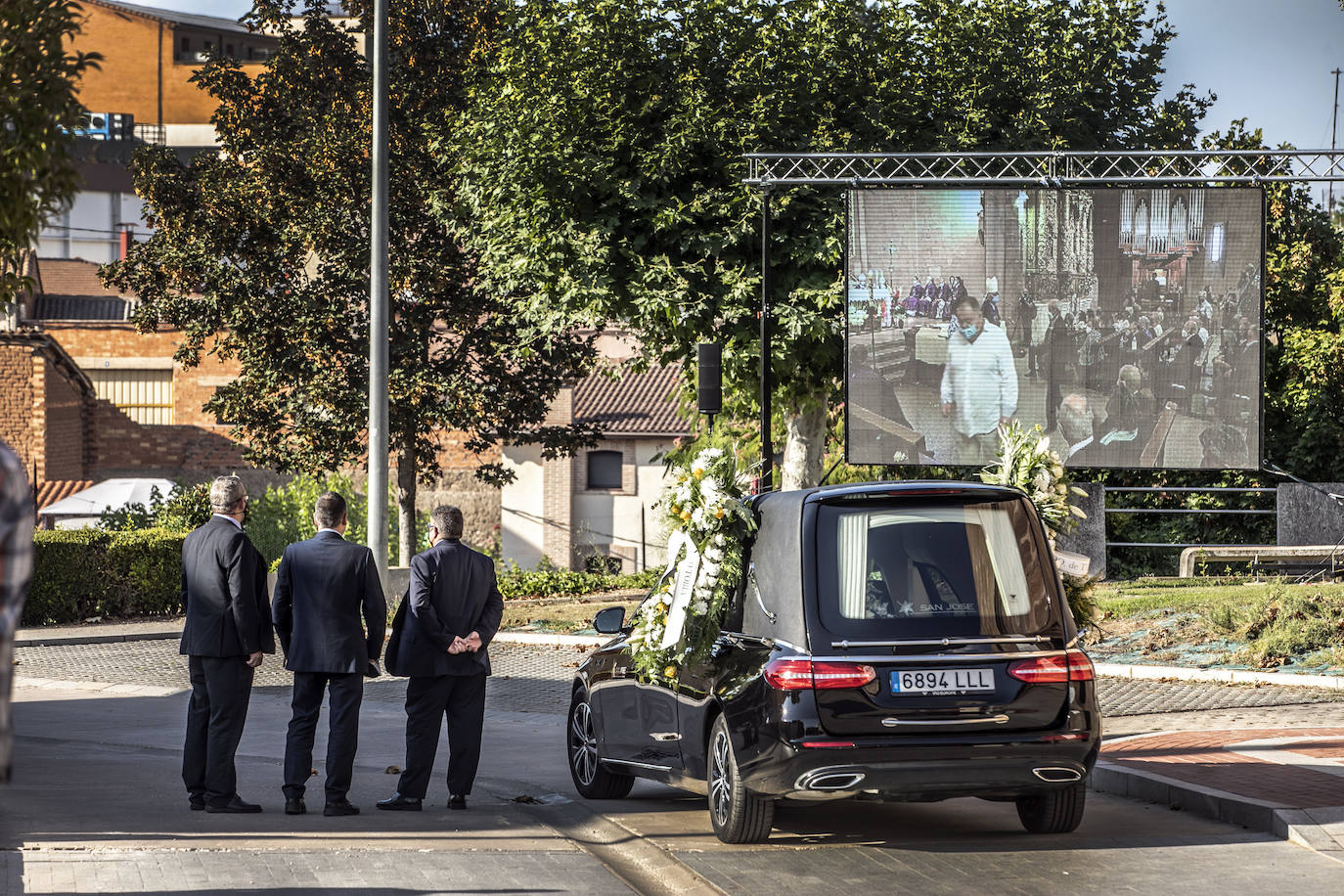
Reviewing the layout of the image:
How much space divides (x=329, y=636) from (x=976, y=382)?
12568 millimetres

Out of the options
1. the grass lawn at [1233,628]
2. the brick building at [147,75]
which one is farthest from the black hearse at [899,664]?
the brick building at [147,75]

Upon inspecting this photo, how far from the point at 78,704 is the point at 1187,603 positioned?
11794 millimetres

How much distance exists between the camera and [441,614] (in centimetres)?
902

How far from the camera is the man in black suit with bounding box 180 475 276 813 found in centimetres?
877

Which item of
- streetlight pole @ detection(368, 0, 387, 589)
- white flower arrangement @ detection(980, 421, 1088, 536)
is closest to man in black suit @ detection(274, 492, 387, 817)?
white flower arrangement @ detection(980, 421, 1088, 536)

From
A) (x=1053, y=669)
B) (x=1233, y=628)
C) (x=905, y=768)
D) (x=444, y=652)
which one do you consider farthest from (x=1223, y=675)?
(x=444, y=652)

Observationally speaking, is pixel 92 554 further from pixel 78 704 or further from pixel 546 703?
pixel 546 703

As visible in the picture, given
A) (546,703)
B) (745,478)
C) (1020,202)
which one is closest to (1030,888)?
(745,478)

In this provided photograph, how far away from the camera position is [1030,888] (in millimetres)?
7082

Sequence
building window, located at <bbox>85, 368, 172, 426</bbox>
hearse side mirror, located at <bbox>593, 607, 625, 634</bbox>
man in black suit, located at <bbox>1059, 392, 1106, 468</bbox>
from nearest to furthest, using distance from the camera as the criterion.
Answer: hearse side mirror, located at <bbox>593, 607, 625, 634</bbox> < man in black suit, located at <bbox>1059, 392, 1106, 468</bbox> < building window, located at <bbox>85, 368, 172, 426</bbox>

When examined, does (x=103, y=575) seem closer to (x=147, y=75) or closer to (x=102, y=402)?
(x=102, y=402)

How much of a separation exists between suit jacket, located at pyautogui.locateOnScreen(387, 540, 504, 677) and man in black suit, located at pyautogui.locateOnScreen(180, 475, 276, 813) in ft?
2.58

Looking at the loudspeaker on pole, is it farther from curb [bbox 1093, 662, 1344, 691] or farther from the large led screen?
curb [bbox 1093, 662, 1344, 691]

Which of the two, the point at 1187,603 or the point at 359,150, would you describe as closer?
the point at 1187,603
